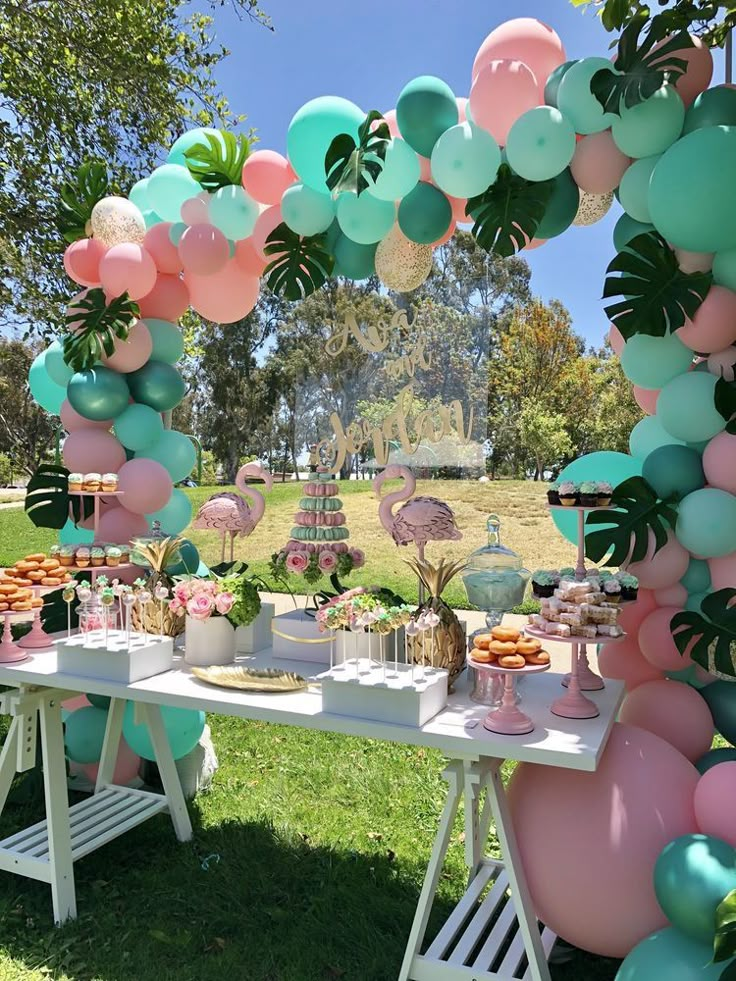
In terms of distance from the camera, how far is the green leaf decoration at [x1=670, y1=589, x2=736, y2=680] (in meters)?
2.20

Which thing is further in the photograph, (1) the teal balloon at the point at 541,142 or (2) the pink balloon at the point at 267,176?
(2) the pink balloon at the point at 267,176

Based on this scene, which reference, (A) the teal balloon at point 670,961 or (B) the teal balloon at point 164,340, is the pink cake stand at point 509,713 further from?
(B) the teal balloon at point 164,340

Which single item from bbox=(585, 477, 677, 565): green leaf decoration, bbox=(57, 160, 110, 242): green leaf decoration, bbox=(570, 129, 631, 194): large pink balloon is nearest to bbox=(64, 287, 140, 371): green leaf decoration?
bbox=(57, 160, 110, 242): green leaf decoration

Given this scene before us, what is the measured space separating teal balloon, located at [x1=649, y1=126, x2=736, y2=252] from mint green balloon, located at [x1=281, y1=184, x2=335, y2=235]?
117 centimetres

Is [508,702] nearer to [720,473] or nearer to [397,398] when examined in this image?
[720,473]

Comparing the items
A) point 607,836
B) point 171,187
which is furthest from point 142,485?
point 607,836

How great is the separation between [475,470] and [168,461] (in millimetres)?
1476

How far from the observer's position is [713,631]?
222 cm

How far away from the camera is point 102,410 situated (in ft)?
11.0

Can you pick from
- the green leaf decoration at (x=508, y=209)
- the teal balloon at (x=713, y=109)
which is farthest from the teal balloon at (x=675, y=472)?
the teal balloon at (x=713, y=109)

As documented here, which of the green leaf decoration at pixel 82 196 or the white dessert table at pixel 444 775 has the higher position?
the green leaf decoration at pixel 82 196

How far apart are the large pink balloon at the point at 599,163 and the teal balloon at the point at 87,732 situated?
2.84 meters

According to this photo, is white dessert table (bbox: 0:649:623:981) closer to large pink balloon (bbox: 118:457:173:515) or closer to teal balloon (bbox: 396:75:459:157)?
large pink balloon (bbox: 118:457:173:515)

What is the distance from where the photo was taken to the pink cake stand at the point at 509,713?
→ 6.51ft
